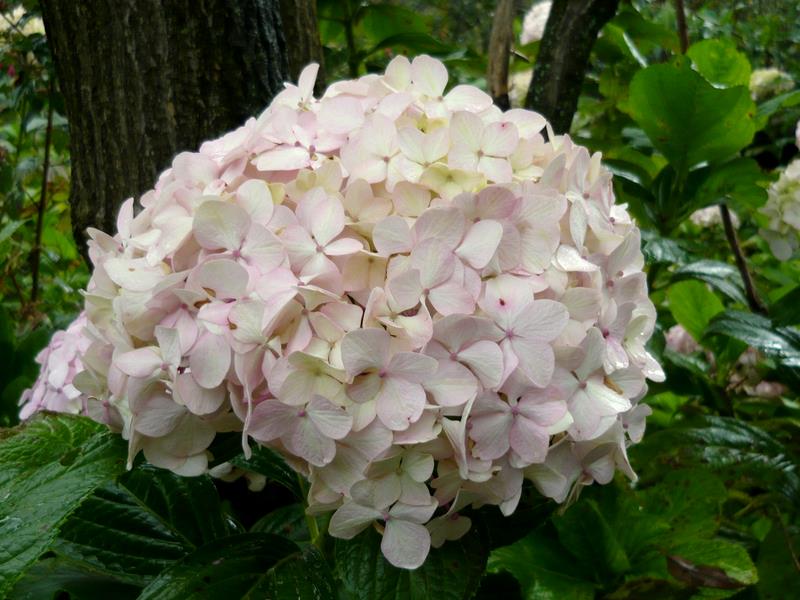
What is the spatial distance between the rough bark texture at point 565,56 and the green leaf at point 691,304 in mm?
420

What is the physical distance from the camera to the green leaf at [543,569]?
94cm

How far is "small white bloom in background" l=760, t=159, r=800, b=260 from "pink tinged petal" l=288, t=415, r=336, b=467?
3.78 ft

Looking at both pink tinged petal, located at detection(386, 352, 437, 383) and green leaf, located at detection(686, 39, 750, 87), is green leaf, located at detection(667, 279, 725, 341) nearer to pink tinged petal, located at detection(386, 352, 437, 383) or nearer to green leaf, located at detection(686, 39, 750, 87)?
green leaf, located at detection(686, 39, 750, 87)

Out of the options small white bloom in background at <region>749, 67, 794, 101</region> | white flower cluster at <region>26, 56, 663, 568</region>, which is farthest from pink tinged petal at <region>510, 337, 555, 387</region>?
small white bloom in background at <region>749, 67, 794, 101</region>

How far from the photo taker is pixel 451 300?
0.63 m

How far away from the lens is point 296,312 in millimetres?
641

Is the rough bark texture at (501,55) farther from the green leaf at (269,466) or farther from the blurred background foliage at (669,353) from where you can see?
the green leaf at (269,466)

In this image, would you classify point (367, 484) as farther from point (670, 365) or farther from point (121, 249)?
point (670, 365)

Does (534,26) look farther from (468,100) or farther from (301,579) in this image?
(301,579)

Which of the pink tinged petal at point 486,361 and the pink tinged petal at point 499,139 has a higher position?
the pink tinged petal at point 499,139

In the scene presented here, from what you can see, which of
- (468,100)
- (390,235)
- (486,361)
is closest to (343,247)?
(390,235)

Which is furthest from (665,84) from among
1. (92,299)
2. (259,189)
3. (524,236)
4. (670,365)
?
(92,299)

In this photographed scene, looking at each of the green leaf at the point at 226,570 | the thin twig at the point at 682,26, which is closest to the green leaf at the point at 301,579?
the green leaf at the point at 226,570

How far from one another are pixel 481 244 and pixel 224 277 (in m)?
0.20
